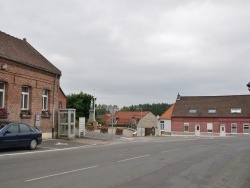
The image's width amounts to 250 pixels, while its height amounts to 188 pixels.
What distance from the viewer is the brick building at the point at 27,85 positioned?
2416cm

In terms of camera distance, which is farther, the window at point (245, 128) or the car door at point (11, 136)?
the window at point (245, 128)

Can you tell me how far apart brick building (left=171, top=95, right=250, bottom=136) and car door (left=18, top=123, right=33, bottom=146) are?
183 ft

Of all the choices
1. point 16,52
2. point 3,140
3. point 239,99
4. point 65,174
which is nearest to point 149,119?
point 239,99

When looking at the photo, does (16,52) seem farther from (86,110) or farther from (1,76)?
(86,110)

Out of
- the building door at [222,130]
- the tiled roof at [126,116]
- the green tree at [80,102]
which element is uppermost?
the green tree at [80,102]

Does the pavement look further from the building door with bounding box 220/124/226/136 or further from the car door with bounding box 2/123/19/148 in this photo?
the building door with bounding box 220/124/226/136

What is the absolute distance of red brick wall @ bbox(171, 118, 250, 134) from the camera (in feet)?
228

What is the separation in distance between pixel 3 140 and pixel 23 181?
8.52 metres

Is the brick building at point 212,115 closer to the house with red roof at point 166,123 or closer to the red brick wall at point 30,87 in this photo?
the house with red roof at point 166,123

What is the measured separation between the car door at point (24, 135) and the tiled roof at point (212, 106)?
5643 centimetres

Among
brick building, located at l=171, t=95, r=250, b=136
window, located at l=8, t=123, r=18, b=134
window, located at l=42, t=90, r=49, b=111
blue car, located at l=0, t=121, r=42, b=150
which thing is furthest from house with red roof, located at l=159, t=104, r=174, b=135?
window, located at l=8, t=123, r=18, b=134

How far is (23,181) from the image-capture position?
10195 millimetres

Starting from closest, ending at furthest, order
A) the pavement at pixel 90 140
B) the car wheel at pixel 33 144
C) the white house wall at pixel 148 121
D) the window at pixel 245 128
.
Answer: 1. the car wheel at pixel 33 144
2. the pavement at pixel 90 140
3. the window at pixel 245 128
4. the white house wall at pixel 148 121

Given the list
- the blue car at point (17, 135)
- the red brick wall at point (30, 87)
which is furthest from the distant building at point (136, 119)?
the blue car at point (17, 135)
